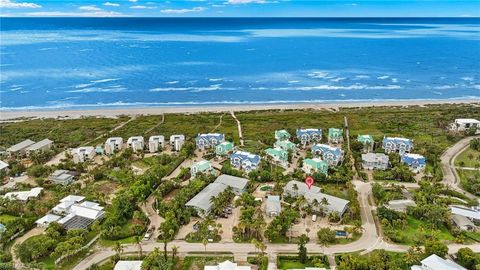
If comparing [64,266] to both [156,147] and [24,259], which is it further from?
[156,147]

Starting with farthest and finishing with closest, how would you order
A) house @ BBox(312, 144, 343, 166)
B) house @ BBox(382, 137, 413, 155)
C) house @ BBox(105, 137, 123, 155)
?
house @ BBox(105, 137, 123, 155) → house @ BBox(382, 137, 413, 155) → house @ BBox(312, 144, 343, 166)

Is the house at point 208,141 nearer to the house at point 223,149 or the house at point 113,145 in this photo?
the house at point 223,149

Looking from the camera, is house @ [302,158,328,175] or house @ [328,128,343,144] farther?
house @ [328,128,343,144]

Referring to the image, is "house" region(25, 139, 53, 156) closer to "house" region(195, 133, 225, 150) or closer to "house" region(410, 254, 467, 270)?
"house" region(195, 133, 225, 150)

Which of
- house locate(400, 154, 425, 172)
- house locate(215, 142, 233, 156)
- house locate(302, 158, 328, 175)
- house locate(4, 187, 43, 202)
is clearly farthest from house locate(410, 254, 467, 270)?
house locate(4, 187, 43, 202)

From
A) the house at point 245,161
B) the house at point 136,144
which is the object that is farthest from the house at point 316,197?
the house at point 136,144

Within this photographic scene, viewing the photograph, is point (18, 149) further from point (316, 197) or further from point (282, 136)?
point (316, 197)
